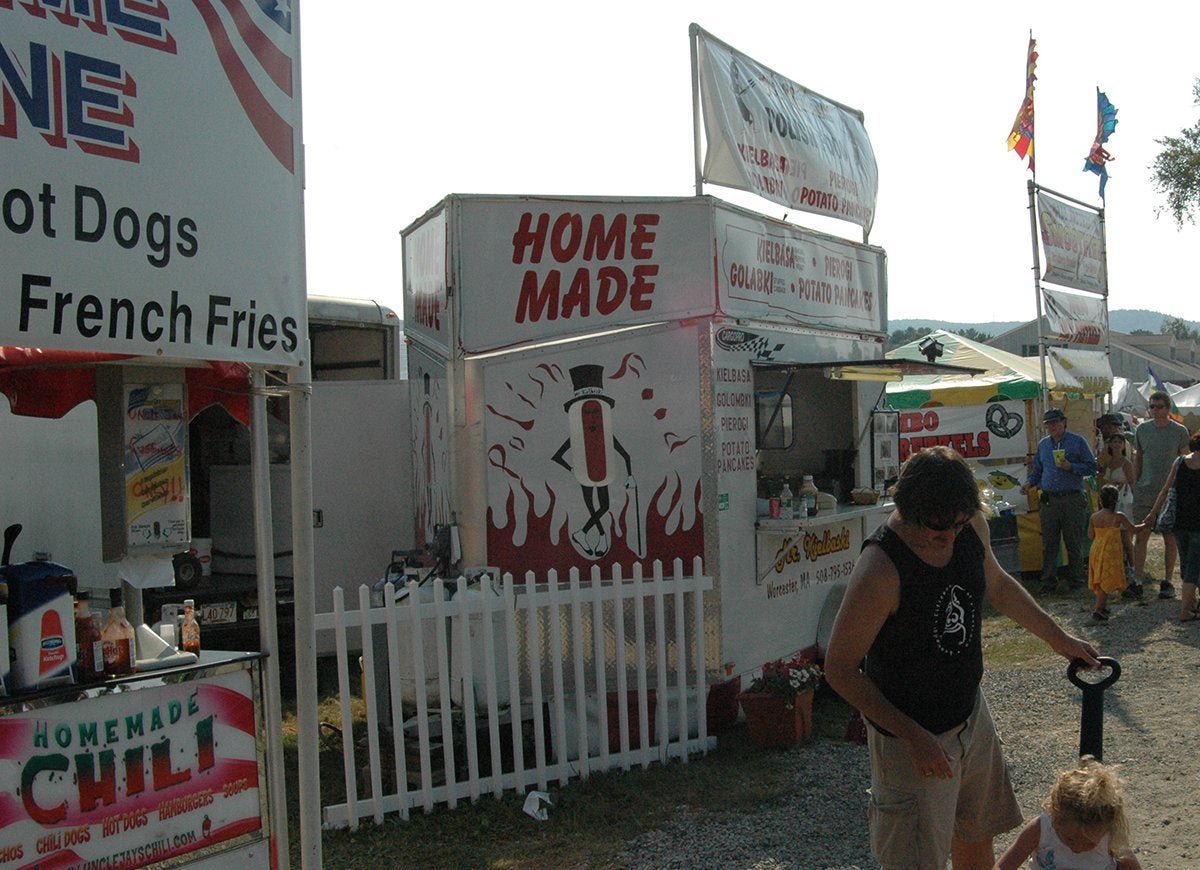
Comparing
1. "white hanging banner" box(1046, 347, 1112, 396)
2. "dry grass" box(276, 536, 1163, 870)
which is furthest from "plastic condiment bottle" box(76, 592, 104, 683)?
"white hanging banner" box(1046, 347, 1112, 396)

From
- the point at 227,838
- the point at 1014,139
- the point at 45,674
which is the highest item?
the point at 1014,139

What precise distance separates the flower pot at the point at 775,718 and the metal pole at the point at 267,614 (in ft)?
11.5

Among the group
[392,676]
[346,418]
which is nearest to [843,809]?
[392,676]

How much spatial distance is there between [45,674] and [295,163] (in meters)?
1.83

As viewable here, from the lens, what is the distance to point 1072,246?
14.8 meters

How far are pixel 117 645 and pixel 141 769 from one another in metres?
0.40

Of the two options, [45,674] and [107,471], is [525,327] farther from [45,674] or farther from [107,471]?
[45,674]

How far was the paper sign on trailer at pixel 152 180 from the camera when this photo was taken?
10.1 feet

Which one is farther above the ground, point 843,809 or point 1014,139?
point 1014,139

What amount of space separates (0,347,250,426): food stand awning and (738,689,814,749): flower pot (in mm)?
3882

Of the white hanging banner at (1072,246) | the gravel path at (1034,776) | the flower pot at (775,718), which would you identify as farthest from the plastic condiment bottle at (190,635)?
the white hanging banner at (1072,246)

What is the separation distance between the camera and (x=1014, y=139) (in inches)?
556

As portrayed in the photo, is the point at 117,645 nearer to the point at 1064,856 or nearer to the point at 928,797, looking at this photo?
the point at 928,797

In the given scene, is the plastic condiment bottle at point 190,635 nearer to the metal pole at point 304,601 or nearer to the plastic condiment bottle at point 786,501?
the metal pole at point 304,601
